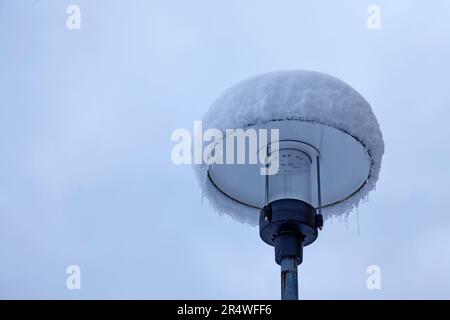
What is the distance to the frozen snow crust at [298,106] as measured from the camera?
5.21 m

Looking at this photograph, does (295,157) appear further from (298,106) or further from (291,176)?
(298,106)

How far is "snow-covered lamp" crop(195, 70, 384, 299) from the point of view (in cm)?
523

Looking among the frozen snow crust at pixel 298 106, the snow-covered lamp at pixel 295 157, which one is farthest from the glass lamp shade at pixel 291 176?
the frozen snow crust at pixel 298 106

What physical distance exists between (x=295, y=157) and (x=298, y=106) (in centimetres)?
59

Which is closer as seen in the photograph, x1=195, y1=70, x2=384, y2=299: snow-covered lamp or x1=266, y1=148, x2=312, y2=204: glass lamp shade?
x1=195, y1=70, x2=384, y2=299: snow-covered lamp

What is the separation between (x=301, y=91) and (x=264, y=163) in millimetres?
675

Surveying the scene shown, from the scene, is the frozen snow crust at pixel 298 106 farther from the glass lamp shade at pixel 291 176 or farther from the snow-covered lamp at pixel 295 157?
the glass lamp shade at pixel 291 176

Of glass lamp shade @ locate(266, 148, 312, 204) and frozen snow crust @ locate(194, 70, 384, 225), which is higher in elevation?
frozen snow crust @ locate(194, 70, 384, 225)

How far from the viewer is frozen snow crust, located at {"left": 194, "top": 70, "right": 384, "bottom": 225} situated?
521 cm

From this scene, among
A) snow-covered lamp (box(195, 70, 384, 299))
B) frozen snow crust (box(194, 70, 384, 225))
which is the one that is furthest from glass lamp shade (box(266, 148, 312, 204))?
frozen snow crust (box(194, 70, 384, 225))

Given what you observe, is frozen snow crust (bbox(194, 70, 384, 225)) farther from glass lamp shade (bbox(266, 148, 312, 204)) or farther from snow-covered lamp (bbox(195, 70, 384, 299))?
glass lamp shade (bbox(266, 148, 312, 204))

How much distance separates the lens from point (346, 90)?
5512 mm
